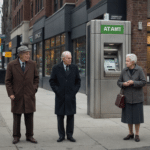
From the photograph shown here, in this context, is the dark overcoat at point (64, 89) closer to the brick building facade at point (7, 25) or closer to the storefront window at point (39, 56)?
the storefront window at point (39, 56)

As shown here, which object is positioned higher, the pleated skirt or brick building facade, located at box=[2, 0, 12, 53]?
brick building facade, located at box=[2, 0, 12, 53]

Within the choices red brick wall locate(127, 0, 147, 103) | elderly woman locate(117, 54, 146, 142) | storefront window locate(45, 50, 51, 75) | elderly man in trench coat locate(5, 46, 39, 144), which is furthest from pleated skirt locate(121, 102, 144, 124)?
storefront window locate(45, 50, 51, 75)

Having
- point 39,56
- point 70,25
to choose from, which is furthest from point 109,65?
point 39,56

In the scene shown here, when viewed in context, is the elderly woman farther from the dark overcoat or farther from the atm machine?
the atm machine

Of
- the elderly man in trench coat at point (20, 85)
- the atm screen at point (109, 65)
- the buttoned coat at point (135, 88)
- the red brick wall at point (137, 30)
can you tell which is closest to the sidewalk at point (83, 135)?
the elderly man in trench coat at point (20, 85)

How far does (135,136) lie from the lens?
660 centimetres

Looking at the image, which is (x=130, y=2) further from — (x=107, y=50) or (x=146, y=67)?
(x=107, y=50)

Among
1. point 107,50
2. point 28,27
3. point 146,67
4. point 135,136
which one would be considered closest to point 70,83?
point 135,136

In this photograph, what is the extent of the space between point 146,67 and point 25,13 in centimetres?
1997

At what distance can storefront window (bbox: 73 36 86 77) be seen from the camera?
53.8ft

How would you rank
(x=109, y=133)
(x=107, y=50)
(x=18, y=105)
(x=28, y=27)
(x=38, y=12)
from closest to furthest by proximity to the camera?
(x=18, y=105), (x=109, y=133), (x=107, y=50), (x=38, y=12), (x=28, y=27)

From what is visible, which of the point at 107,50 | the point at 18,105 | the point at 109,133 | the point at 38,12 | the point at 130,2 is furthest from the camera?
the point at 38,12

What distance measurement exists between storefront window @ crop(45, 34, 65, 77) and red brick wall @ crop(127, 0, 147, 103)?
7.25 metres

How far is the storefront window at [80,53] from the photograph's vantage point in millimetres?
16391
